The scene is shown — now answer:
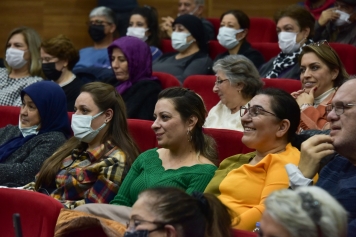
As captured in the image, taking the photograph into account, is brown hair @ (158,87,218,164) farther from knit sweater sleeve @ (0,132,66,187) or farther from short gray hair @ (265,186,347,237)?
short gray hair @ (265,186,347,237)

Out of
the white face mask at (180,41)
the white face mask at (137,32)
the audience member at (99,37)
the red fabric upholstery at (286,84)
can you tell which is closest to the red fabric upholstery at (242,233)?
the red fabric upholstery at (286,84)

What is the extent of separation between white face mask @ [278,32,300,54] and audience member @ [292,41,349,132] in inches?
37.2

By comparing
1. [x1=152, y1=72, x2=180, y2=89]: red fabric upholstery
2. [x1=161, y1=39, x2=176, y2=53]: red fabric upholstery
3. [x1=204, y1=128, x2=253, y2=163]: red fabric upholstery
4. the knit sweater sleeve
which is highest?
[x1=204, y1=128, x2=253, y2=163]: red fabric upholstery

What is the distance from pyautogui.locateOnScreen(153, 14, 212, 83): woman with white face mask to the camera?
4.58 metres

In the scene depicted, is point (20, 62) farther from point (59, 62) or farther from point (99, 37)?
point (99, 37)

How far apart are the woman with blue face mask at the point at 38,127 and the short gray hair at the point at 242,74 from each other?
75 cm

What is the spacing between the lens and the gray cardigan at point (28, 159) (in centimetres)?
309

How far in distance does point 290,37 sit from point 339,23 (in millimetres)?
456

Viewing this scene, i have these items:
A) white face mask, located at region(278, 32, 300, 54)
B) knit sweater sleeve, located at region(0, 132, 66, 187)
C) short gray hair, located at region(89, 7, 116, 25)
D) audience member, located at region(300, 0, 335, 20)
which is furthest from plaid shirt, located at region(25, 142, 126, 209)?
audience member, located at region(300, 0, 335, 20)

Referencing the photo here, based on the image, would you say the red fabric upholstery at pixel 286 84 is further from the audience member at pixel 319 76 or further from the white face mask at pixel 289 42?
the white face mask at pixel 289 42

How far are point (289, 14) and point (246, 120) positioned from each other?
189cm

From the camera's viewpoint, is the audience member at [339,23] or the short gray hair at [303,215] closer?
the short gray hair at [303,215]

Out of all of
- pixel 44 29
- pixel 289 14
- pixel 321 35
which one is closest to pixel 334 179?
pixel 289 14

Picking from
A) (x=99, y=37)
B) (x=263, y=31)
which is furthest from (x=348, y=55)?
(x=99, y=37)
